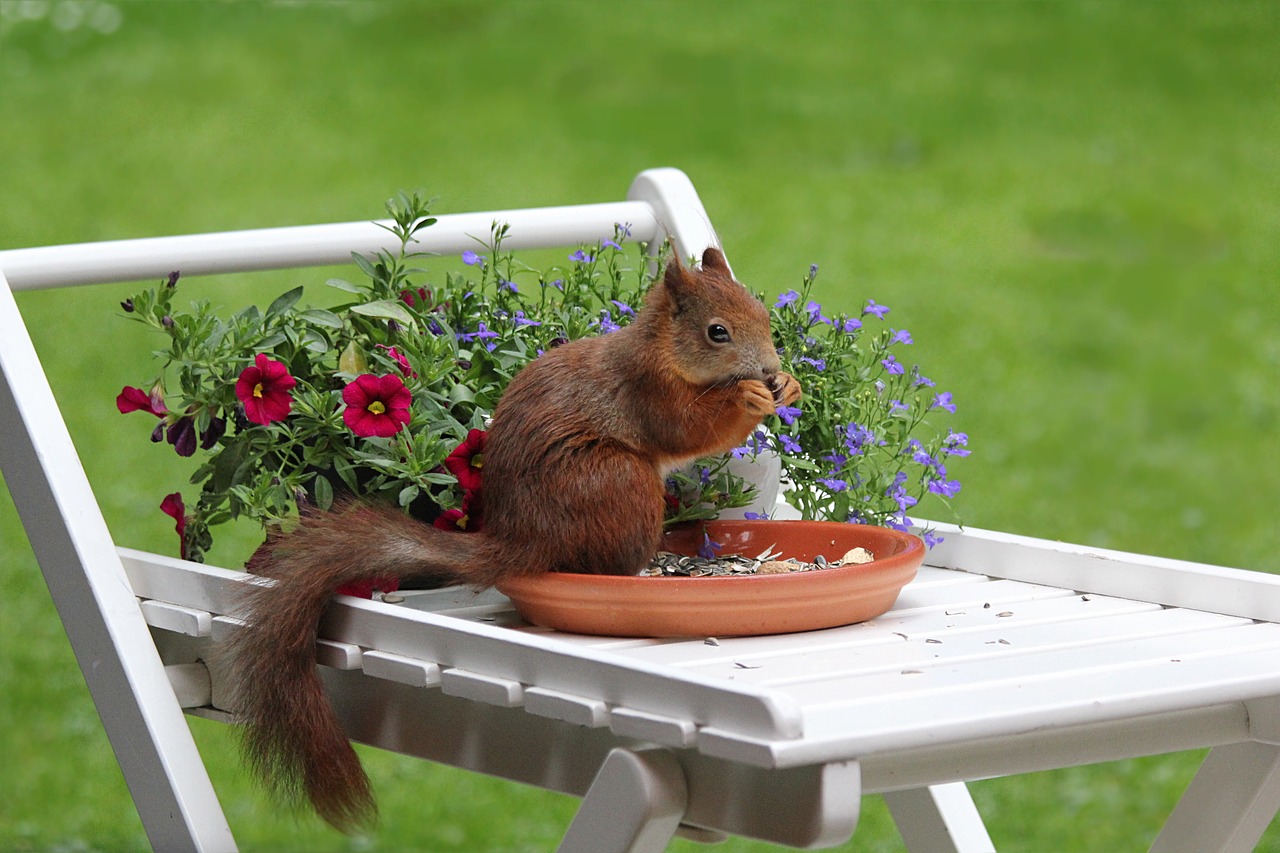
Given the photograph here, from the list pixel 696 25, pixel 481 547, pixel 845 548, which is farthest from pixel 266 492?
pixel 696 25

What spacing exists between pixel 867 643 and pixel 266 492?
0.54m

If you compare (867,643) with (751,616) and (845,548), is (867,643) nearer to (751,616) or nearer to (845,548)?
(751,616)

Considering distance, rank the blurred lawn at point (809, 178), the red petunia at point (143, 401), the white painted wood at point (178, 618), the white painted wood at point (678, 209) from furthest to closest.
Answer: the blurred lawn at point (809, 178) < the white painted wood at point (678, 209) < the red petunia at point (143, 401) < the white painted wood at point (178, 618)

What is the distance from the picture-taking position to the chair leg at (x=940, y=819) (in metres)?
1.72

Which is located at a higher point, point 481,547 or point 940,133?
point 940,133

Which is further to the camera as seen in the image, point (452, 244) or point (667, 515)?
point (452, 244)

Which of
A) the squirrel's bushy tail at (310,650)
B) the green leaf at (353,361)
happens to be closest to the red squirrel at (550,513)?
the squirrel's bushy tail at (310,650)

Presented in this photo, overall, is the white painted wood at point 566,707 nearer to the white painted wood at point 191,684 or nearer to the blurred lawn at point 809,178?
the white painted wood at point 191,684

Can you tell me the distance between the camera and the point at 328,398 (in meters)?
1.47

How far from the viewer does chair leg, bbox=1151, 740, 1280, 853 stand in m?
1.40

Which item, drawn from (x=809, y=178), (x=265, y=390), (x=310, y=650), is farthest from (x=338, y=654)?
(x=809, y=178)

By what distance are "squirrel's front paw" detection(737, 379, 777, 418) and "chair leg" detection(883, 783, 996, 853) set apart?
57cm

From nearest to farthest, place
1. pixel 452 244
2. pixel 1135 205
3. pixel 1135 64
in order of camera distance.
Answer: pixel 452 244 → pixel 1135 205 → pixel 1135 64

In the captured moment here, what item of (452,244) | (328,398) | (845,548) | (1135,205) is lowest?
(845,548)
